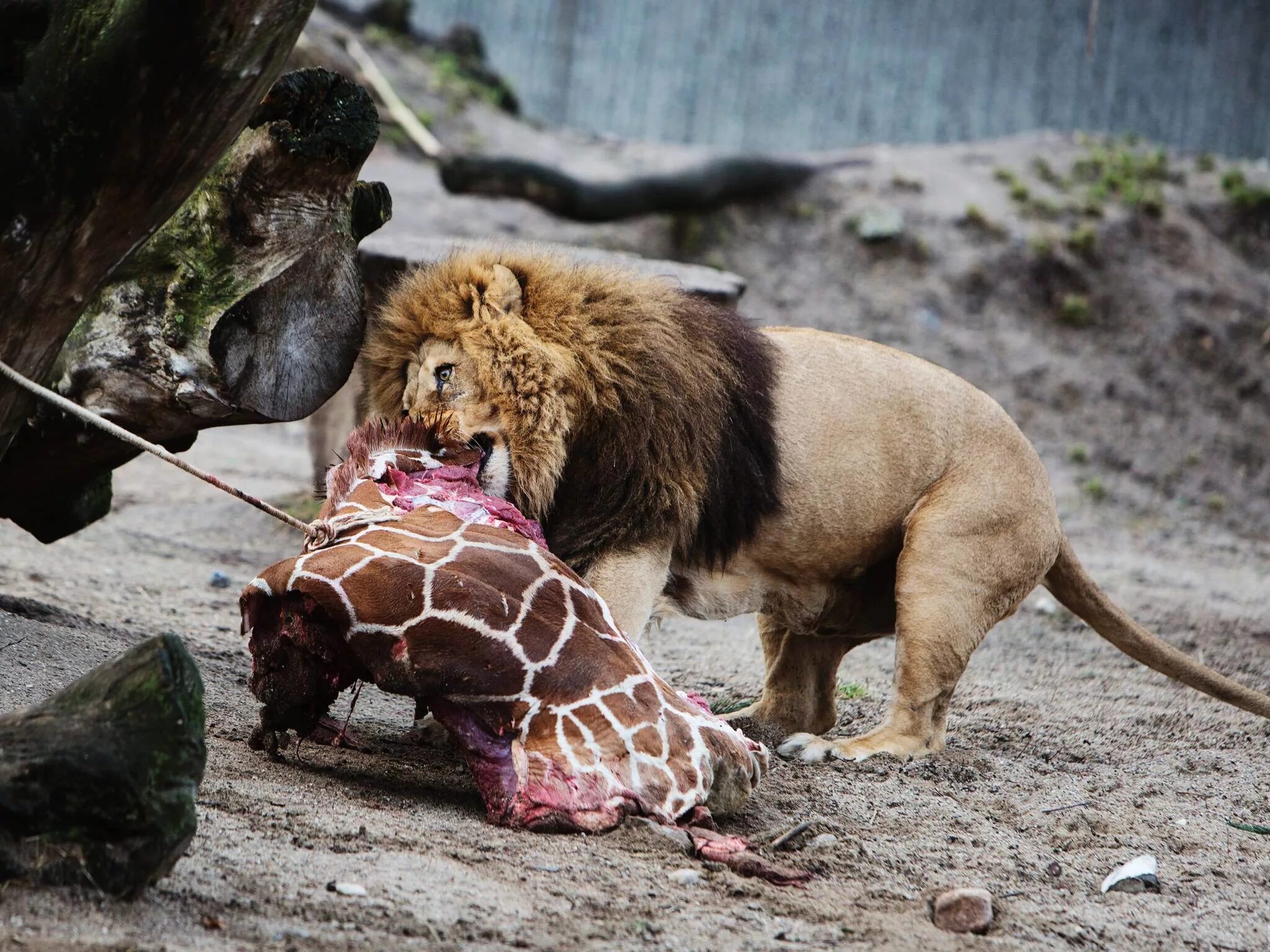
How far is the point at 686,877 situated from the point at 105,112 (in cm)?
190

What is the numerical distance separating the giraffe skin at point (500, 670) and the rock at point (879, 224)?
370 inches

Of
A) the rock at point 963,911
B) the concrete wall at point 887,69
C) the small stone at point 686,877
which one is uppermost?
the concrete wall at point 887,69

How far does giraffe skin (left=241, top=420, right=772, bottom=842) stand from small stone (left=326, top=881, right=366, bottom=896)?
0.57 metres

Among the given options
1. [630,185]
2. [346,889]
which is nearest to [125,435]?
[346,889]

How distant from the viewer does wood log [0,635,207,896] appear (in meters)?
2.23

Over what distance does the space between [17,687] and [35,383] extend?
111 cm

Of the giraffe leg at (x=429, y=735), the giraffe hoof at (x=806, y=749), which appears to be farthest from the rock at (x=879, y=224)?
the giraffe leg at (x=429, y=735)

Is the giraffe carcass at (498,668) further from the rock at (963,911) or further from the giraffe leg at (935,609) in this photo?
the giraffe leg at (935,609)

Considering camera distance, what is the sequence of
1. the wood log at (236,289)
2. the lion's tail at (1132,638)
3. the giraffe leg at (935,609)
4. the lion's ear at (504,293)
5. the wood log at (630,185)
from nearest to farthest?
the wood log at (236,289), the lion's ear at (504,293), the giraffe leg at (935,609), the lion's tail at (1132,638), the wood log at (630,185)

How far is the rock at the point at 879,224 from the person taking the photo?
39.8 ft

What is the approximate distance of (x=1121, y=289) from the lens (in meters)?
12.0

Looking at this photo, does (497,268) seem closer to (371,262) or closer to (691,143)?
(371,262)

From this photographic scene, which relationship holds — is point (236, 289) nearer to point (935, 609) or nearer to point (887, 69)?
point (935, 609)

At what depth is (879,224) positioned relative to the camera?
479 inches
